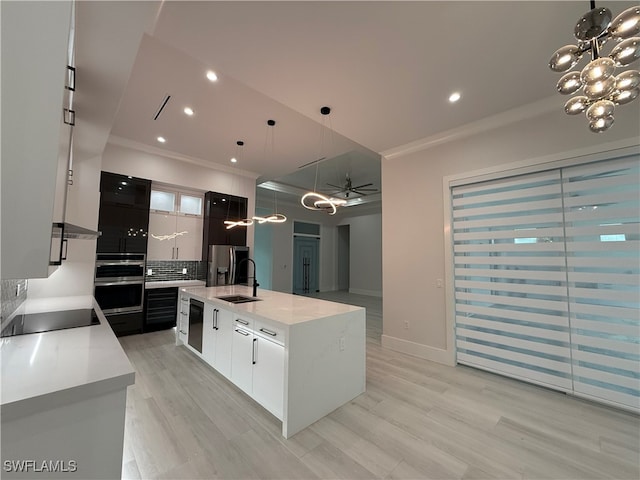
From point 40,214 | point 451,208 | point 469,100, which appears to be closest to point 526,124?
point 469,100

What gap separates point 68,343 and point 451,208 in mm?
3956

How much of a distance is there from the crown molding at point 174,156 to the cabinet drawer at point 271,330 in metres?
4.03

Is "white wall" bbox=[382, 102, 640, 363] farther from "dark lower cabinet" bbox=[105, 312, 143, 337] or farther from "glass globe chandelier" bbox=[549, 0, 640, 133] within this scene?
"dark lower cabinet" bbox=[105, 312, 143, 337]

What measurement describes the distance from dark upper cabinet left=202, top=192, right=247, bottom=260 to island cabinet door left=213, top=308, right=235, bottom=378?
268cm

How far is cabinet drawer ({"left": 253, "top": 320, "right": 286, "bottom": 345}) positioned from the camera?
80.8 inches

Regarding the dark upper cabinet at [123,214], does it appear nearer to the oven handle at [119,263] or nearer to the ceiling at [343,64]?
the oven handle at [119,263]

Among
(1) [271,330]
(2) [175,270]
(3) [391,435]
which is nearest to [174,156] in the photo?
(2) [175,270]

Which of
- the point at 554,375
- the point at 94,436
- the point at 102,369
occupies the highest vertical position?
the point at 102,369

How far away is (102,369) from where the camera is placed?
1111mm

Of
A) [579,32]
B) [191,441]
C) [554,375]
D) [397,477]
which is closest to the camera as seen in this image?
[579,32]

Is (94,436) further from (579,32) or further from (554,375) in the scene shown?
(554,375)

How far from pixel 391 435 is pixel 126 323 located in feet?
14.1

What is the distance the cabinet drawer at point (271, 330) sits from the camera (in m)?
2.05

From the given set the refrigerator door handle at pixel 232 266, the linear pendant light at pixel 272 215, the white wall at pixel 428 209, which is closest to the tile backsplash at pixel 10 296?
the linear pendant light at pixel 272 215
